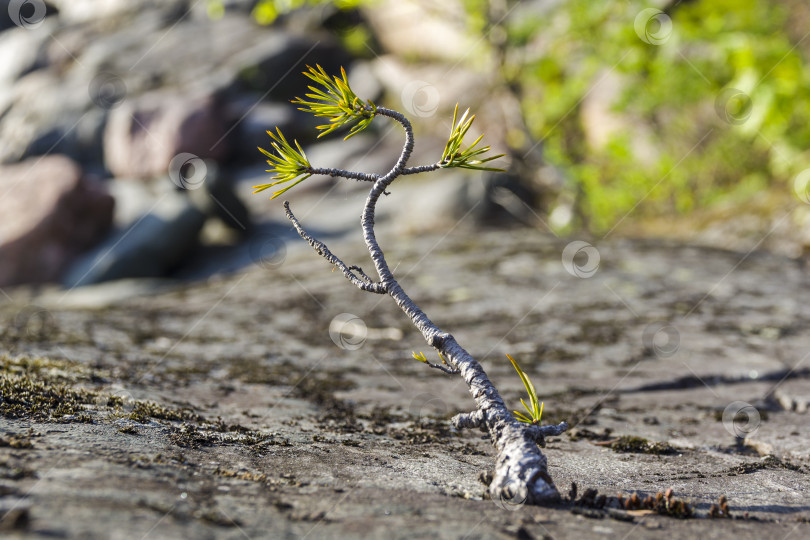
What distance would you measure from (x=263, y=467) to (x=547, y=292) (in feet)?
12.6

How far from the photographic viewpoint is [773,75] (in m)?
6.88

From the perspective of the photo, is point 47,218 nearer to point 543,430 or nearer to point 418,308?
point 418,308

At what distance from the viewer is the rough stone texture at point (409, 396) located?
140 cm

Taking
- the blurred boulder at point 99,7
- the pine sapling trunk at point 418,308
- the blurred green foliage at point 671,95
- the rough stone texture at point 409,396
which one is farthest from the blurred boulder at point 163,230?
the blurred boulder at point 99,7

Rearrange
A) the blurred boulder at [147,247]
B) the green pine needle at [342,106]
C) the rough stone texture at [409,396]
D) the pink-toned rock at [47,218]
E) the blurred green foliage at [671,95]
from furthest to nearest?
the pink-toned rock at [47,218], the blurred boulder at [147,247], the blurred green foliage at [671,95], the green pine needle at [342,106], the rough stone texture at [409,396]

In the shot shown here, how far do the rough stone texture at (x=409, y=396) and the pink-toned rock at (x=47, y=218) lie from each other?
3005 millimetres

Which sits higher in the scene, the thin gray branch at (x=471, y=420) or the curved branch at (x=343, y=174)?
the curved branch at (x=343, y=174)

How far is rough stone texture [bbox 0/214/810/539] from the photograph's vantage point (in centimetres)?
140

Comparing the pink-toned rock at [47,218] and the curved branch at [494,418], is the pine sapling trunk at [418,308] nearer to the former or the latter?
the curved branch at [494,418]

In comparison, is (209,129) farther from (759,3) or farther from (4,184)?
(759,3)

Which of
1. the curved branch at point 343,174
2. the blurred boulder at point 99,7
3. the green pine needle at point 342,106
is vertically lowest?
the curved branch at point 343,174

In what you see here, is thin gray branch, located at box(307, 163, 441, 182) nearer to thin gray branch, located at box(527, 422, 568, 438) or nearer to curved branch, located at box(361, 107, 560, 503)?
curved branch, located at box(361, 107, 560, 503)

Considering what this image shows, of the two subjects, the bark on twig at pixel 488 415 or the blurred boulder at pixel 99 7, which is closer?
the bark on twig at pixel 488 415

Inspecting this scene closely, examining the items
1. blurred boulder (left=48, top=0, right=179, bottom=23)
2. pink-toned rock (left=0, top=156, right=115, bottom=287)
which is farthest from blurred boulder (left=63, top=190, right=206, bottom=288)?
blurred boulder (left=48, top=0, right=179, bottom=23)
